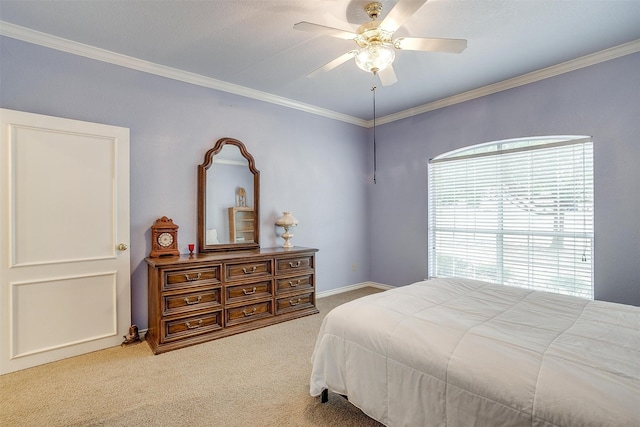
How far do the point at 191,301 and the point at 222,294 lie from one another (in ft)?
0.93

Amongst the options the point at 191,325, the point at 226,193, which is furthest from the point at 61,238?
the point at 226,193

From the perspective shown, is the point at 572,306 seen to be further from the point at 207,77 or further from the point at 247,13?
the point at 207,77

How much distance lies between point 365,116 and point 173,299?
11.9ft

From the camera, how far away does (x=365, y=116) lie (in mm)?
4727

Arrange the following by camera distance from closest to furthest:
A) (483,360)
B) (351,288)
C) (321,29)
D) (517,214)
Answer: (483,360)
(321,29)
(517,214)
(351,288)

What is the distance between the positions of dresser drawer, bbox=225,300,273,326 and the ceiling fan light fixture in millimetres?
2485

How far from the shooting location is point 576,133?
301 centimetres

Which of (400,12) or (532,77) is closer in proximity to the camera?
(400,12)

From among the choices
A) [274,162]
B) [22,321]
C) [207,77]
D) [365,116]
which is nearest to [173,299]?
[22,321]

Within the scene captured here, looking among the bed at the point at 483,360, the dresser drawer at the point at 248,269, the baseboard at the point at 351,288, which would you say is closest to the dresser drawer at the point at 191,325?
the dresser drawer at the point at 248,269

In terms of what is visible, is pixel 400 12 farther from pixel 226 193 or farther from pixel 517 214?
pixel 517 214

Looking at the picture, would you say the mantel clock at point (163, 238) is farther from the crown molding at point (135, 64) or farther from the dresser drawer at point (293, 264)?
the crown molding at point (135, 64)

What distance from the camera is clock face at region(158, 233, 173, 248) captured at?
9.92 ft

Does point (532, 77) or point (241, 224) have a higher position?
point (532, 77)
